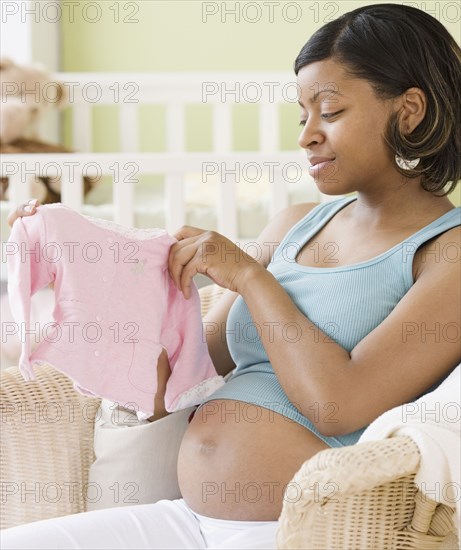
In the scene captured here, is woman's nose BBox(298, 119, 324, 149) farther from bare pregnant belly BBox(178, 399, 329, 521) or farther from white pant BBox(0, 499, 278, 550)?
white pant BBox(0, 499, 278, 550)

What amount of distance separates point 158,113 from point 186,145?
6.6 inches

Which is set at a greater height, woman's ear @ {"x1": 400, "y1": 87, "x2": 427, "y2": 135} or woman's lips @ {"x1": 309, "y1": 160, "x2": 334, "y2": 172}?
woman's ear @ {"x1": 400, "y1": 87, "x2": 427, "y2": 135}

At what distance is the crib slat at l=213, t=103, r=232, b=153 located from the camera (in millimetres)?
3297

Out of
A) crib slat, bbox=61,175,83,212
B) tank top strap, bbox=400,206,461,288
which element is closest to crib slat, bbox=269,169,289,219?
crib slat, bbox=61,175,83,212

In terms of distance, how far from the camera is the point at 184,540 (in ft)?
3.42

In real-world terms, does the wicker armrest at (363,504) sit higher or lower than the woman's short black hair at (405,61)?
lower

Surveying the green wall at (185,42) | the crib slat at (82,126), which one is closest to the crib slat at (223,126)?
the green wall at (185,42)

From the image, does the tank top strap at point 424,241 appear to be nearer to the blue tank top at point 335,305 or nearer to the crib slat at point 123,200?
the blue tank top at point 335,305

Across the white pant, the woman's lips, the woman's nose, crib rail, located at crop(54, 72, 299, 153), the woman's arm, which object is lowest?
the white pant

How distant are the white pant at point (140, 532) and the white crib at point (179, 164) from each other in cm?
126

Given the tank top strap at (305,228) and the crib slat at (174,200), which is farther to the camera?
the crib slat at (174,200)

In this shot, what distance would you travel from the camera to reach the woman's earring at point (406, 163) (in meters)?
1.11

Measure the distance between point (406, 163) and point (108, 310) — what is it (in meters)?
0.41

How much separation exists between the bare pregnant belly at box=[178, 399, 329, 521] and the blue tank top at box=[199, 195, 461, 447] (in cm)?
1
